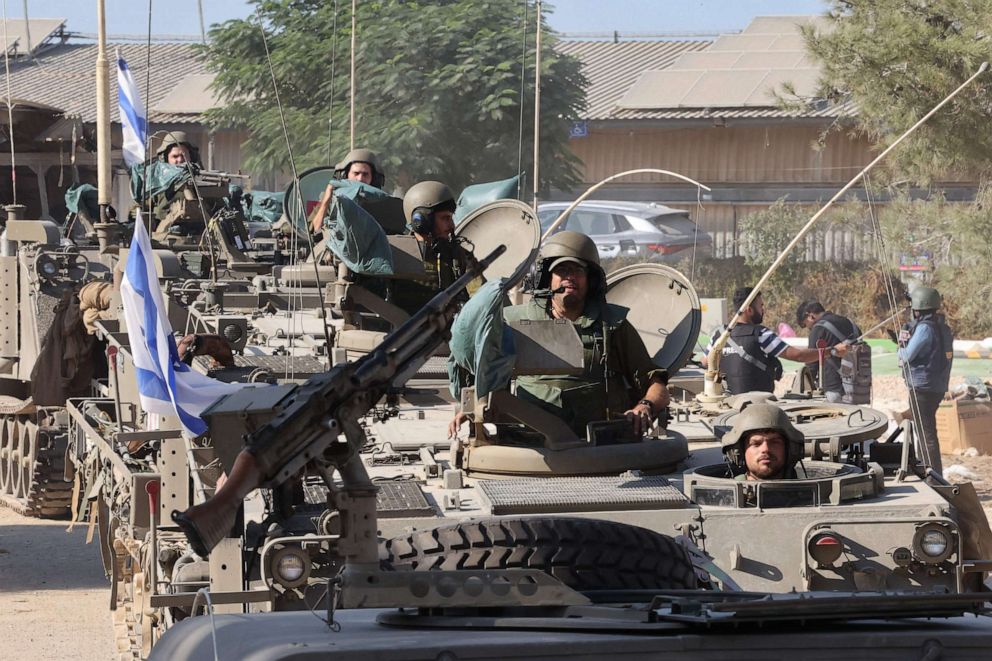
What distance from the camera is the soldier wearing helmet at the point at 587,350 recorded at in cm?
693

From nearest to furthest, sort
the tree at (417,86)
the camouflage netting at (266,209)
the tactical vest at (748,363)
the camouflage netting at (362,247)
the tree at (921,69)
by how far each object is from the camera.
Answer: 1. the camouflage netting at (362,247)
2. the tactical vest at (748,363)
3. the tree at (921,69)
4. the camouflage netting at (266,209)
5. the tree at (417,86)

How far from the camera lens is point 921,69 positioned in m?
12.9

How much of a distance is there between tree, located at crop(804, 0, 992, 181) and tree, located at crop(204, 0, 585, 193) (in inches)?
219

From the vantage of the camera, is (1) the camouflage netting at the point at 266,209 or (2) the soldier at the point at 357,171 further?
(1) the camouflage netting at the point at 266,209

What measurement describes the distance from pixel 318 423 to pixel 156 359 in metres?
3.22

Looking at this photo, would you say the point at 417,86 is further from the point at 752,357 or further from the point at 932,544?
the point at 932,544

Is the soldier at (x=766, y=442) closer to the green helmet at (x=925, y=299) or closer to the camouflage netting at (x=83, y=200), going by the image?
the green helmet at (x=925, y=299)

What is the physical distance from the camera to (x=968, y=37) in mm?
12719

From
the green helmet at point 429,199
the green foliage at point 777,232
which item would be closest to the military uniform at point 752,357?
the green helmet at point 429,199

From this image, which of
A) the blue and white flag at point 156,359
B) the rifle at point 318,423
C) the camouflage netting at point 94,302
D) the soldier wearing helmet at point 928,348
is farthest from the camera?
the camouflage netting at point 94,302

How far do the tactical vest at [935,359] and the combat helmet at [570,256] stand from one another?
5.64m

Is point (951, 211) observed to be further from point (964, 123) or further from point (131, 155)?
point (131, 155)

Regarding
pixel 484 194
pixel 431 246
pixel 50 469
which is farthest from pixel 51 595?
pixel 484 194

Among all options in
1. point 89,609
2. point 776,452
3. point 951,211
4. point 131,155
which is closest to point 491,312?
point 776,452
